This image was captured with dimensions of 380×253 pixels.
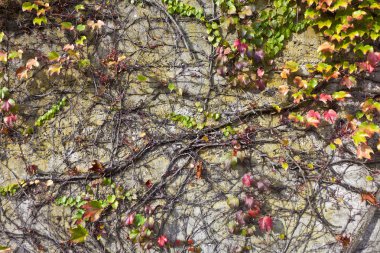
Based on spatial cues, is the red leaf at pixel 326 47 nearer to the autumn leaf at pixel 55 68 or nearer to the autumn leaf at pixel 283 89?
the autumn leaf at pixel 283 89

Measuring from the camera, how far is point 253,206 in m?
2.82

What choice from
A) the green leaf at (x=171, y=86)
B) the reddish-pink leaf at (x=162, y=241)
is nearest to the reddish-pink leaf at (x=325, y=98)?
the green leaf at (x=171, y=86)

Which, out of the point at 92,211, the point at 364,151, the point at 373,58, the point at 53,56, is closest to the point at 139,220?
the point at 92,211

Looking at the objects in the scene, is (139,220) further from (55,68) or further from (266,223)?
(55,68)

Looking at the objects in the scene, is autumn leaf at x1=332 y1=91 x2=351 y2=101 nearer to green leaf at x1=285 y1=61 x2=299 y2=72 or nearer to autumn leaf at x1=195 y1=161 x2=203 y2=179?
green leaf at x1=285 y1=61 x2=299 y2=72

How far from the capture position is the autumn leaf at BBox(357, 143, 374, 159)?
8.86 ft

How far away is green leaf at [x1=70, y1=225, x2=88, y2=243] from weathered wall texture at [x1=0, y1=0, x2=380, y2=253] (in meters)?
0.13

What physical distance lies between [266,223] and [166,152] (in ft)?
3.07

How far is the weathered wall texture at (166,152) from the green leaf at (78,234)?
0.13 m

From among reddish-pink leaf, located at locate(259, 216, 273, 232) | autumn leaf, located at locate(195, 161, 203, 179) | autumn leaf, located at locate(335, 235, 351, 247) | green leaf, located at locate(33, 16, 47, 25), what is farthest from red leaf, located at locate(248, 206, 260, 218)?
green leaf, located at locate(33, 16, 47, 25)

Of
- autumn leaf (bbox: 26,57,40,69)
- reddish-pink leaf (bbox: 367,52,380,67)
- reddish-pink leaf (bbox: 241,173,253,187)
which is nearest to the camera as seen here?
reddish-pink leaf (bbox: 367,52,380,67)

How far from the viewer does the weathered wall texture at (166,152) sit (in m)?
2.88

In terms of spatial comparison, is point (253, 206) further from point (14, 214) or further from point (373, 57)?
point (14, 214)

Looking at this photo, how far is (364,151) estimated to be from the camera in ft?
8.91
